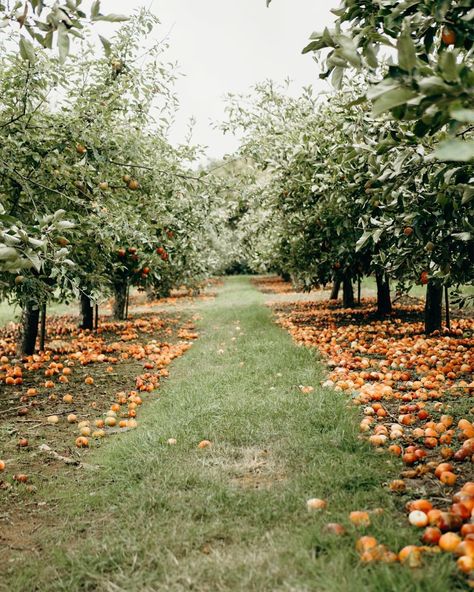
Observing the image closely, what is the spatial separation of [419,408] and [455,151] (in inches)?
142

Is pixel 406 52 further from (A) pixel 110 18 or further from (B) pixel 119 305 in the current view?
(B) pixel 119 305

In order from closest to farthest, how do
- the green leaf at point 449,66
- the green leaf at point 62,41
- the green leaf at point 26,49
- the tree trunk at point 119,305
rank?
1. the green leaf at point 449,66
2. the green leaf at point 62,41
3. the green leaf at point 26,49
4. the tree trunk at point 119,305

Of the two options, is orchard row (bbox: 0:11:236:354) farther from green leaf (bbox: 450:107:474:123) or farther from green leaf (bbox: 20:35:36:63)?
green leaf (bbox: 450:107:474:123)

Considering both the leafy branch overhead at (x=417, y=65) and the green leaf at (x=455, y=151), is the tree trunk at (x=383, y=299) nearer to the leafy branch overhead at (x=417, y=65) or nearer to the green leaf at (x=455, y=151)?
the leafy branch overhead at (x=417, y=65)

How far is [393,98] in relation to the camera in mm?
1704

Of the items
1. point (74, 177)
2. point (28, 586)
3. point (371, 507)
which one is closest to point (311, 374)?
point (371, 507)

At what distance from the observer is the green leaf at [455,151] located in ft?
4.66

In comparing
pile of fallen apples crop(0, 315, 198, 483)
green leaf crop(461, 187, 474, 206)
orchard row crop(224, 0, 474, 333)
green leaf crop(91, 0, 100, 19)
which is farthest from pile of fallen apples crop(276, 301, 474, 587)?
green leaf crop(91, 0, 100, 19)

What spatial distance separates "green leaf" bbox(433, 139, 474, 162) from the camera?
1.42 m

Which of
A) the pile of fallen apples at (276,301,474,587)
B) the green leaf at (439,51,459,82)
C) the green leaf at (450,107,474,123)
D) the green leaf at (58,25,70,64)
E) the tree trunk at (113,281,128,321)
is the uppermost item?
the green leaf at (58,25,70,64)

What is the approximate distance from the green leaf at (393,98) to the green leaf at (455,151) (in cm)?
29

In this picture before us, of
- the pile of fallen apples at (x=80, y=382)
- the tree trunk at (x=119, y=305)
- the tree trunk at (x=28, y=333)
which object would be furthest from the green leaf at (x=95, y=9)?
the tree trunk at (x=119, y=305)

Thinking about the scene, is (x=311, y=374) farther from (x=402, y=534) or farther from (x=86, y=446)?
(x=402, y=534)

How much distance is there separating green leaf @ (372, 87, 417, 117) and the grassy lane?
6.35 feet
